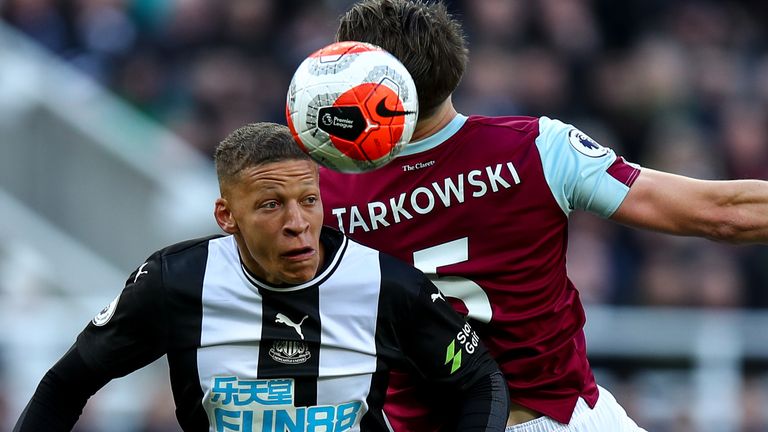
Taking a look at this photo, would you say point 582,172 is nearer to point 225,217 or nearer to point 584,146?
point 584,146

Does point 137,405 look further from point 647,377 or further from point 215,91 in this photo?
point 647,377

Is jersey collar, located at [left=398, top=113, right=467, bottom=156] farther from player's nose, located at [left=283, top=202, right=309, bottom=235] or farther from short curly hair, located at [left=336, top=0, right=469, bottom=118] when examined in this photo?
player's nose, located at [left=283, top=202, right=309, bottom=235]

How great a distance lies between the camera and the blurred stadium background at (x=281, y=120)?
9.55m

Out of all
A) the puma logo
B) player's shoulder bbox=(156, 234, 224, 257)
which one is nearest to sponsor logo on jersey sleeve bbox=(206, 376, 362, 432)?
the puma logo

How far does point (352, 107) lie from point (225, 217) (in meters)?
0.57

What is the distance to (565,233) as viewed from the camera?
4723mm

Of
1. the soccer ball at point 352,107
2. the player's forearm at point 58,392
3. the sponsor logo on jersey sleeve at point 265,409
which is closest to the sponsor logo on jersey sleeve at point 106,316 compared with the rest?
the player's forearm at point 58,392

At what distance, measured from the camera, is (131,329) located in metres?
4.35

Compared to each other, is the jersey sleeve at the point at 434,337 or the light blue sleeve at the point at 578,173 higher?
the light blue sleeve at the point at 578,173

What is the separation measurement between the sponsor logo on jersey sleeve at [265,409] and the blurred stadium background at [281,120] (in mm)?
5207

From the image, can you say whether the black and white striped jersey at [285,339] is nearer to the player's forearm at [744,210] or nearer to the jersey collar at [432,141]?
the jersey collar at [432,141]

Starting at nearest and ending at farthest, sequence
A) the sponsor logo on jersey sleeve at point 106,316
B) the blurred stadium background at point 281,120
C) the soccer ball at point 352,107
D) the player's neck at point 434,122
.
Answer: the soccer ball at point 352,107
the sponsor logo on jersey sleeve at point 106,316
the player's neck at point 434,122
the blurred stadium background at point 281,120

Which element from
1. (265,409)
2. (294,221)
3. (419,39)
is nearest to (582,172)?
(419,39)

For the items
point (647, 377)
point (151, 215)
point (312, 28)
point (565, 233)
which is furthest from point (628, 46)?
point (565, 233)
